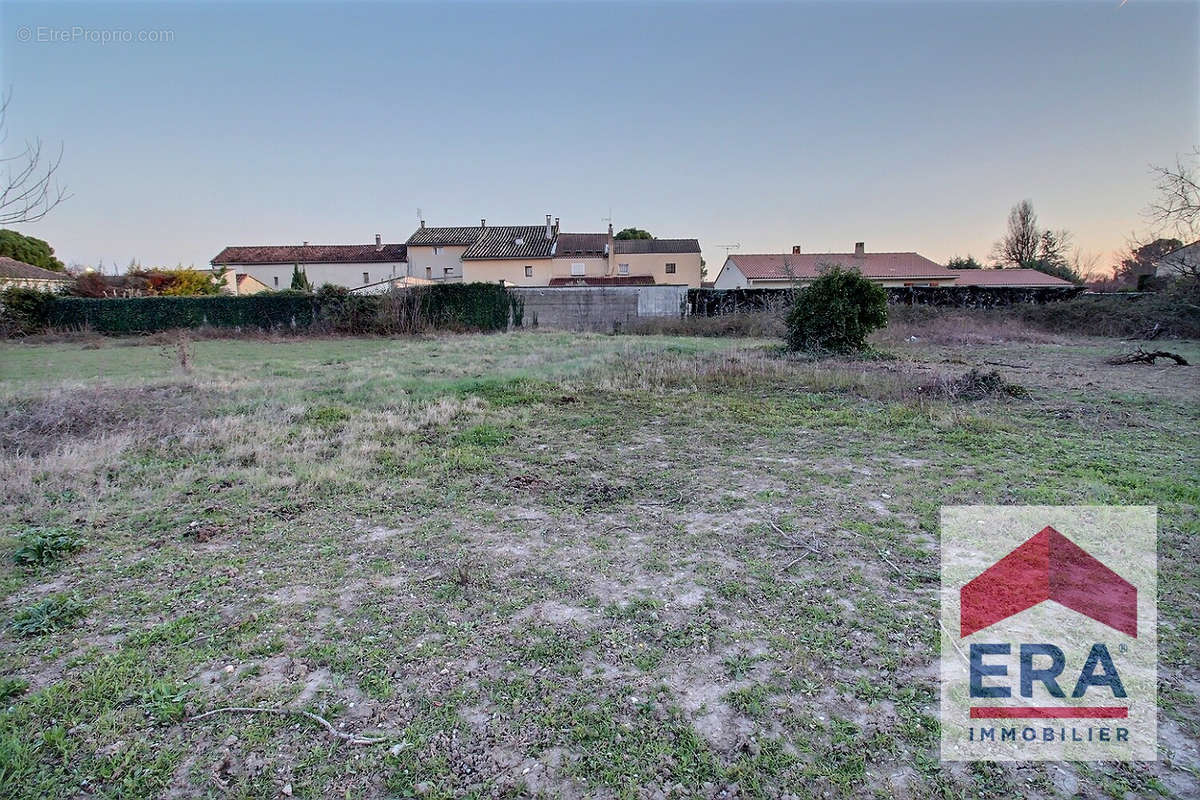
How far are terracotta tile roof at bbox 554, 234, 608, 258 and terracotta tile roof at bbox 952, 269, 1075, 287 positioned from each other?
2284cm

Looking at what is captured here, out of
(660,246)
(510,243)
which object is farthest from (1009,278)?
(510,243)

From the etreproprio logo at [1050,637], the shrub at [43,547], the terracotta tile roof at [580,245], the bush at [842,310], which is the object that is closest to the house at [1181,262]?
the bush at [842,310]

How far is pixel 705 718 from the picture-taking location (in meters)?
1.88

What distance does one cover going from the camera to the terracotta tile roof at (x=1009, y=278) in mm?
32500

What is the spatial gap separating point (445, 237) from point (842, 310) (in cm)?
3398

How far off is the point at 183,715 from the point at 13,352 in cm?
2073

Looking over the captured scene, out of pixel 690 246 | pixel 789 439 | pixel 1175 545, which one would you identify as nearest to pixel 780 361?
pixel 789 439

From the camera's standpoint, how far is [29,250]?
1446 inches

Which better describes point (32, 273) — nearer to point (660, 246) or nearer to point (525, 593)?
point (660, 246)

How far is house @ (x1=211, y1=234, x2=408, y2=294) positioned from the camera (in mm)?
41062

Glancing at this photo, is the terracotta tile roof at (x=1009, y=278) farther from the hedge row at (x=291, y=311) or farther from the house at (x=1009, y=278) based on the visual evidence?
the hedge row at (x=291, y=311)

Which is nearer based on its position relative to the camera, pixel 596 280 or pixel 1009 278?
pixel 1009 278

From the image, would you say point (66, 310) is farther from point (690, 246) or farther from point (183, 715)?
point (690, 246)

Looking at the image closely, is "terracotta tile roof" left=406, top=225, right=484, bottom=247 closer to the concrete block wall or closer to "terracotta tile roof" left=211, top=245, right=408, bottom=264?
"terracotta tile roof" left=211, top=245, right=408, bottom=264
